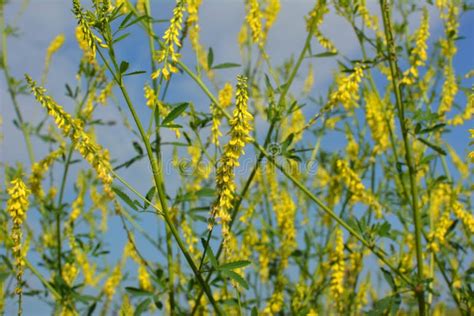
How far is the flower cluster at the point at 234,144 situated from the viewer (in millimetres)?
1754

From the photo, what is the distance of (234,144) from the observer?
1.76 metres

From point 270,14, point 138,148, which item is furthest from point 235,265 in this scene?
point 270,14

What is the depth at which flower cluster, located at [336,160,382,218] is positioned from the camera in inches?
121

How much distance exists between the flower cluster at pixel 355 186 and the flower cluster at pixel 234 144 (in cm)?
135

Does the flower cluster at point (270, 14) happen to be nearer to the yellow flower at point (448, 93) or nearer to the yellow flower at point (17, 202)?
the yellow flower at point (448, 93)

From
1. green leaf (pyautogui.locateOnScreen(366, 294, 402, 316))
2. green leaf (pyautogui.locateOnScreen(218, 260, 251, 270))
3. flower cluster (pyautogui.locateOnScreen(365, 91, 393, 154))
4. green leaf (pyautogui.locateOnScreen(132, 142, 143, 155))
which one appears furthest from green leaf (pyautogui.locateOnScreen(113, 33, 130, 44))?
flower cluster (pyautogui.locateOnScreen(365, 91, 393, 154))

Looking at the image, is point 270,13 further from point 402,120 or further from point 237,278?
point 237,278

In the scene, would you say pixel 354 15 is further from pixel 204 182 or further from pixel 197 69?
pixel 204 182

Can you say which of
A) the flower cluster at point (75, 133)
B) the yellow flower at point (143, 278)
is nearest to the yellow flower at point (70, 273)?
the yellow flower at point (143, 278)

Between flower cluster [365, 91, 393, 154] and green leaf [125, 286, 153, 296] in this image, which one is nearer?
green leaf [125, 286, 153, 296]

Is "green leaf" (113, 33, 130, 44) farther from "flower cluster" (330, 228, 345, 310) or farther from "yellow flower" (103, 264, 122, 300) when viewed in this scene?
"yellow flower" (103, 264, 122, 300)

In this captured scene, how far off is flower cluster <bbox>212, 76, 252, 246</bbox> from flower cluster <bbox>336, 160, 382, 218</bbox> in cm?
135

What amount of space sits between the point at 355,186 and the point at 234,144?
5.15 ft

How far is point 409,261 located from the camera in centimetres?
372
